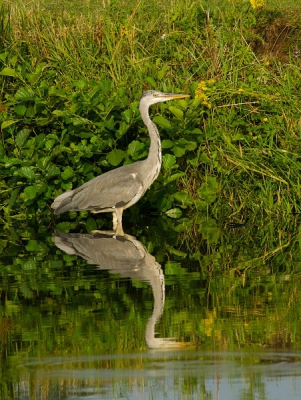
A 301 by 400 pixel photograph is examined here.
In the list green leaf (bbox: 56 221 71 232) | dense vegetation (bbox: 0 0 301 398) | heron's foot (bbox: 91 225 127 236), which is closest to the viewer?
dense vegetation (bbox: 0 0 301 398)

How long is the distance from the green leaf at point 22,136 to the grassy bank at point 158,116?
25mm

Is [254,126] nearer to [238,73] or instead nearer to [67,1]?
[238,73]

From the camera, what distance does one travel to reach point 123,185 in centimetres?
1247

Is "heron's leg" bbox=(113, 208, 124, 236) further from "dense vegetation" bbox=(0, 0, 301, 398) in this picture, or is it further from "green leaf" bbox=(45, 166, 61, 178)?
"green leaf" bbox=(45, 166, 61, 178)

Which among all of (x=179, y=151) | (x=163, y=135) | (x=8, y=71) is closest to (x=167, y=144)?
(x=179, y=151)

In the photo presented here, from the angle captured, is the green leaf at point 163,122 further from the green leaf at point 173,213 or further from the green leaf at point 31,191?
the green leaf at point 31,191

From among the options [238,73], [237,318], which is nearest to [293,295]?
[237,318]

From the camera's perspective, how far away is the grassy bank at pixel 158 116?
13.3 metres

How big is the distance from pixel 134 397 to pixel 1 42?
31.5 feet

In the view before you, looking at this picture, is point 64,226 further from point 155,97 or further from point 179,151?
point 155,97

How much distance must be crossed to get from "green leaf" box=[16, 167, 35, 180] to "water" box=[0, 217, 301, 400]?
4.47 ft

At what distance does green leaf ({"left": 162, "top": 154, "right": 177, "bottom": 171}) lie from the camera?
13.3 m

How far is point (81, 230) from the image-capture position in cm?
1297

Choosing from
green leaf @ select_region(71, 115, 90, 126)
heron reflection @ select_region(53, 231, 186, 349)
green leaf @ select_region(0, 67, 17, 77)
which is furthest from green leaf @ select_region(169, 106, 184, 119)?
green leaf @ select_region(0, 67, 17, 77)
